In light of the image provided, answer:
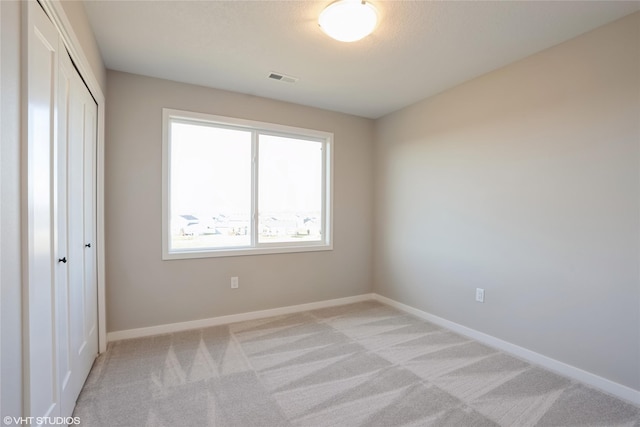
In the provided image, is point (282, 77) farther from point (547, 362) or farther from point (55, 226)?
point (547, 362)

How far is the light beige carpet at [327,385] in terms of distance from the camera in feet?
5.78

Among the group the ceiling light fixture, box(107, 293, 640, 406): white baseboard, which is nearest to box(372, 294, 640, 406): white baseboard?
box(107, 293, 640, 406): white baseboard

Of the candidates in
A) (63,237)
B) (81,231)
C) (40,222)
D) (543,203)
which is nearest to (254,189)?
(81,231)

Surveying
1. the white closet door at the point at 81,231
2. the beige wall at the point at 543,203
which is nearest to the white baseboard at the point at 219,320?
the white closet door at the point at 81,231

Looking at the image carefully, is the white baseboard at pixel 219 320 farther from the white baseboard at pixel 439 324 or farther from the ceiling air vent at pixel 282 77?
the ceiling air vent at pixel 282 77

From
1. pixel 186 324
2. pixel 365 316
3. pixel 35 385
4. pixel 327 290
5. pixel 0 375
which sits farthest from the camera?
pixel 327 290

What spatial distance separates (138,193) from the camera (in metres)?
2.83

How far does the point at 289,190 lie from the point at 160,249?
Result: 1548 mm

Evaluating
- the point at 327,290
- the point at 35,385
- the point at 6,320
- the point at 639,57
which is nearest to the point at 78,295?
the point at 35,385

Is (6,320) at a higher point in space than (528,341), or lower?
higher

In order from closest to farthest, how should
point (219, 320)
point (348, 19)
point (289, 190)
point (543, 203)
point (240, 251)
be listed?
point (348, 19)
point (543, 203)
point (219, 320)
point (240, 251)
point (289, 190)

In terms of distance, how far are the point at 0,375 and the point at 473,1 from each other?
279 centimetres

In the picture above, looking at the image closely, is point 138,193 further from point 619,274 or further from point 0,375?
point 619,274

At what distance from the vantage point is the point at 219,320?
10.4ft
